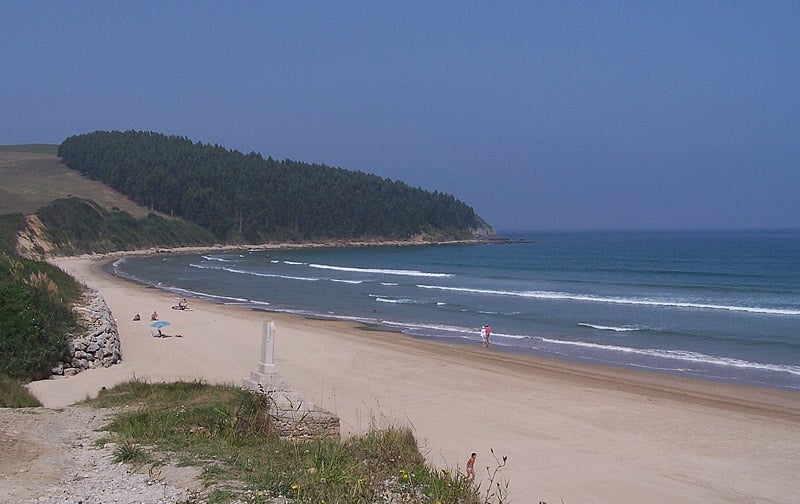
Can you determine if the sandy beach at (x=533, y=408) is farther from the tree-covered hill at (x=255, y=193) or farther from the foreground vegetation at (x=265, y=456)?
the tree-covered hill at (x=255, y=193)

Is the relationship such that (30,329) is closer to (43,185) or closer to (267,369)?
(267,369)

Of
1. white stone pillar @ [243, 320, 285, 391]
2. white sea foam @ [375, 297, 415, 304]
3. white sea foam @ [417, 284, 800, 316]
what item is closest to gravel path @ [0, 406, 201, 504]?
white stone pillar @ [243, 320, 285, 391]

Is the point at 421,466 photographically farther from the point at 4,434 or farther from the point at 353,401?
the point at 353,401

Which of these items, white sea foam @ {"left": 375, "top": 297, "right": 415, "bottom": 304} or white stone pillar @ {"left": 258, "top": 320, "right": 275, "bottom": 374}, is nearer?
white stone pillar @ {"left": 258, "top": 320, "right": 275, "bottom": 374}

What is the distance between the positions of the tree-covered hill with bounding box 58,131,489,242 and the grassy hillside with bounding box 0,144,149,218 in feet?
8.85

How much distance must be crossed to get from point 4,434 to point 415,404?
8865 millimetres

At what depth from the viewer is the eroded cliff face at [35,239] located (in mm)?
63503

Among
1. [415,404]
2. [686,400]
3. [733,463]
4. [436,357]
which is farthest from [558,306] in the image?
[733,463]

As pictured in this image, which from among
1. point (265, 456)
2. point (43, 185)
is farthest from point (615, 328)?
point (43, 185)

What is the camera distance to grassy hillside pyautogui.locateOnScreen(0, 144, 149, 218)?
8831 cm

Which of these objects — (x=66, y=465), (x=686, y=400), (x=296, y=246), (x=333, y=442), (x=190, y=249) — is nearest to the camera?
(x=66, y=465)

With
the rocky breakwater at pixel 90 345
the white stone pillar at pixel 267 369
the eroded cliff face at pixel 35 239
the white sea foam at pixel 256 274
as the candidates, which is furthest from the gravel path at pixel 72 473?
the eroded cliff face at pixel 35 239

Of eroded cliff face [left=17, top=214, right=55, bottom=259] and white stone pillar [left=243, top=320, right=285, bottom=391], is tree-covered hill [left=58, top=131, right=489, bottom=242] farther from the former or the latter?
white stone pillar [left=243, top=320, right=285, bottom=391]

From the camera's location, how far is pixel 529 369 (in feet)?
67.7
